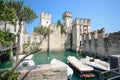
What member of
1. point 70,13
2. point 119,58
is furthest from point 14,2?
point 70,13

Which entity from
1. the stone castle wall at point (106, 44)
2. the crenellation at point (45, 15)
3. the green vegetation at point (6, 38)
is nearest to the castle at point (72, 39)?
the stone castle wall at point (106, 44)

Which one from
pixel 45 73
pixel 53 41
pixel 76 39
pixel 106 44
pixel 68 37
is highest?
pixel 68 37

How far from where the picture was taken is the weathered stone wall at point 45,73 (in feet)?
16.8

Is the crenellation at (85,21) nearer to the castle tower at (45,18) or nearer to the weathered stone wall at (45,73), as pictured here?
the castle tower at (45,18)

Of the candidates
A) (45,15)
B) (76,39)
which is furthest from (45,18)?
(76,39)

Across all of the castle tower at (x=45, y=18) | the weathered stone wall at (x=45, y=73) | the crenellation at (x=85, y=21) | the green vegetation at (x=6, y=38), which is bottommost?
the weathered stone wall at (x=45, y=73)

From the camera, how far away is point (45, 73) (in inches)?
215

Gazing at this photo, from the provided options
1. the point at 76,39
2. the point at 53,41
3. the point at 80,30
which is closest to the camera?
the point at 76,39

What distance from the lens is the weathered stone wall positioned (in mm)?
5125

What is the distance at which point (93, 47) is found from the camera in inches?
1067

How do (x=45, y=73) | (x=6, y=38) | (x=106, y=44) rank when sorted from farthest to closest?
(x=106, y=44)
(x=45, y=73)
(x=6, y=38)

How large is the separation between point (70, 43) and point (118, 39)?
1066 inches

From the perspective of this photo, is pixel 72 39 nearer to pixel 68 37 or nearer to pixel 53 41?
pixel 68 37

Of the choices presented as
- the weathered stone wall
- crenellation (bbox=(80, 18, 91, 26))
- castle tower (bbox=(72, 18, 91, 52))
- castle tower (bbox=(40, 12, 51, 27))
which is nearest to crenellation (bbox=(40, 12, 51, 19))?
castle tower (bbox=(40, 12, 51, 27))
